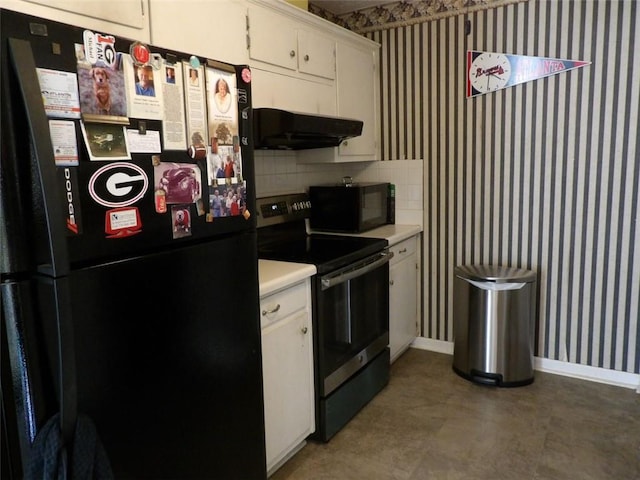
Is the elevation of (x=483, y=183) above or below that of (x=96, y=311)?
above

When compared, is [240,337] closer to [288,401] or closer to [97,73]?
[288,401]

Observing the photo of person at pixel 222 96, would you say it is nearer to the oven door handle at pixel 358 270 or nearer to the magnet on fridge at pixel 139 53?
the magnet on fridge at pixel 139 53

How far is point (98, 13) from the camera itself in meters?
1.55

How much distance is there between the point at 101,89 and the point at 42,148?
0.21 meters

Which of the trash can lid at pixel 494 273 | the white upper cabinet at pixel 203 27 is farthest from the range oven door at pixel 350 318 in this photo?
the white upper cabinet at pixel 203 27

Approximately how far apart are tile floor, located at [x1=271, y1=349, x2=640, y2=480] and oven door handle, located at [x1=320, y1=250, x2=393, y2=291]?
787mm

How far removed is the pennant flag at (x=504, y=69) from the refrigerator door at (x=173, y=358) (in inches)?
87.0

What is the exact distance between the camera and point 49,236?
0.98m

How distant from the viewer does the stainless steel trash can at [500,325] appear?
2902 millimetres

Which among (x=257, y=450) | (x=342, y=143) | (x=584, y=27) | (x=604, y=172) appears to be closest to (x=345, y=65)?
(x=342, y=143)

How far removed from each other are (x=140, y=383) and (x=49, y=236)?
0.45 metres

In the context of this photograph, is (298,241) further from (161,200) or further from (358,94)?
(161,200)

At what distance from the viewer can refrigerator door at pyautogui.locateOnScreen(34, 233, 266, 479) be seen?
112 centimetres

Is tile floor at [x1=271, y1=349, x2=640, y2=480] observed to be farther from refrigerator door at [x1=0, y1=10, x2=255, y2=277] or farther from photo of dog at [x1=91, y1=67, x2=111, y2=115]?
photo of dog at [x1=91, y1=67, x2=111, y2=115]
